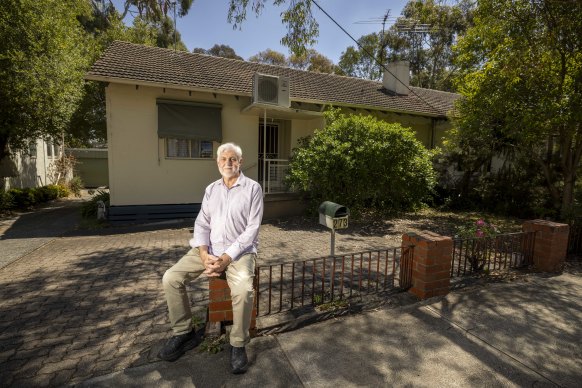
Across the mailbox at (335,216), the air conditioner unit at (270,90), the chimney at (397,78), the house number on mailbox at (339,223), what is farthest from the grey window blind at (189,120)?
the chimney at (397,78)

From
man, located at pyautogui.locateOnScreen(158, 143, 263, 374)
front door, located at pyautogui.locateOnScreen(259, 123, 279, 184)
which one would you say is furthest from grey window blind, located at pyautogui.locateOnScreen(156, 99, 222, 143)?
man, located at pyautogui.locateOnScreen(158, 143, 263, 374)

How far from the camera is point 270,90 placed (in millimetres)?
8680

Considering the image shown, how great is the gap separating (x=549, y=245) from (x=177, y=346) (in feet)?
17.1

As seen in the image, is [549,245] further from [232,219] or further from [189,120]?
[189,120]

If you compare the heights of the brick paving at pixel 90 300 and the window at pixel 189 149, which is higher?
the window at pixel 189 149

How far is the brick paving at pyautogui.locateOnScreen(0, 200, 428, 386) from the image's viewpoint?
8.65 feet

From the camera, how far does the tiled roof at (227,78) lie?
8.38 meters

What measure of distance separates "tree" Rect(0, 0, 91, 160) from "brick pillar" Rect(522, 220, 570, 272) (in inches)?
477

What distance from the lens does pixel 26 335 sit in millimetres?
3016

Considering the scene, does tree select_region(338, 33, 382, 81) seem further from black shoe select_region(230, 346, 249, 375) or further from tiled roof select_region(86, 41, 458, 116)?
black shoe select_region(230, 346, 249, 375)

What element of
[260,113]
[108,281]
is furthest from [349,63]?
[108,281]

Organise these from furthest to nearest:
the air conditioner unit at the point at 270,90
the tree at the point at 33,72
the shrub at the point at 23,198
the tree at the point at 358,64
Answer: the tree at the point at 358,64 → the shrub at the point at 23,198 → the tree at the point at 33,72 → the air conditioner unit at the point at 270,90

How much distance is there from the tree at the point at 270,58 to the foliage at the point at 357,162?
27.8 m

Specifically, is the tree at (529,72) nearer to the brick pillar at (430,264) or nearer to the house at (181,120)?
the house at (181,120)
